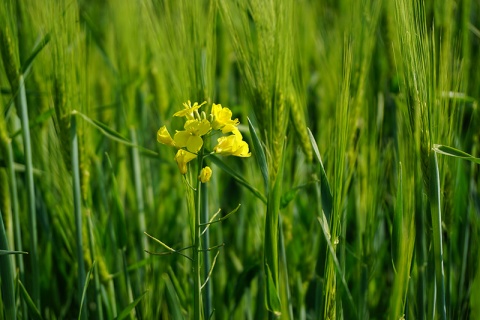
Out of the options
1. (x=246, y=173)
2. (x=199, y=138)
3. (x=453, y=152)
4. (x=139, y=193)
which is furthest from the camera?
(x=246, y=173)

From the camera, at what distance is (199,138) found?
2.76ft

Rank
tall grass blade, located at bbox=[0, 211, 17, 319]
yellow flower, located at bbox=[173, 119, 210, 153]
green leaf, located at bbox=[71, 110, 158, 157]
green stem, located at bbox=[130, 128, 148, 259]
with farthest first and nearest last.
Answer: green stem, located at bbox=[130, 128, 148, 259] → green leaf, located at bbox=[71, 110, 158, 157] → tall grass blade, located at bbox=[0, 211, 17, 319] → yellow flower, located at bbox=[173, 119, 210, 153]

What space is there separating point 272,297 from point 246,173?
757mm

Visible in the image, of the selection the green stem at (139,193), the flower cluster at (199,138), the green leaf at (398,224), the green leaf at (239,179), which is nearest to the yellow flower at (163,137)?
the flower cluster at (199,138)

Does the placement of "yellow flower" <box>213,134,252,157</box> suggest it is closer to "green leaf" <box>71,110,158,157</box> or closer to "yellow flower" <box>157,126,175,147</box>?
"yellow flower" <box>157,126,175,147</box>

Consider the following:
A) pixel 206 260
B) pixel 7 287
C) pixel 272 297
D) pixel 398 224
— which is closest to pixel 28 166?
pixel 7 287

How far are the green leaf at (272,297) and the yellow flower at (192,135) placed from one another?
0.59ft

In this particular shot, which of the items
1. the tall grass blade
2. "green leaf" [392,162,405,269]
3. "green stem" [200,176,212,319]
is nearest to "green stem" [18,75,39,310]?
the tall grass blade

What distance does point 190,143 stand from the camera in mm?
841

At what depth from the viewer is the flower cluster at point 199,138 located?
0.84 m

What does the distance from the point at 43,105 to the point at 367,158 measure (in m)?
0.68

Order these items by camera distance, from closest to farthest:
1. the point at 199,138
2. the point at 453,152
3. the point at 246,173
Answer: the point at 199,138
the point at 453,152
the point at 246,173

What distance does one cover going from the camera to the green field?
3.03ft

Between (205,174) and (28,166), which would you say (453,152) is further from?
(28,166)
